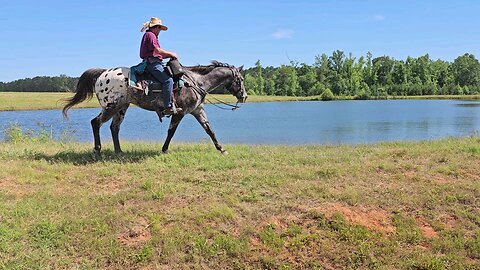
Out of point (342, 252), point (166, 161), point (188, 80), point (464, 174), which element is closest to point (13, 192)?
point (166, 161)

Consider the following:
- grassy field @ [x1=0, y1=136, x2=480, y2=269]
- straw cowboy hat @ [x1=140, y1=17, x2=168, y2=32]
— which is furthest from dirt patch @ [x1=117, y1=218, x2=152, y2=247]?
straw cowboy hat @ [x1=140, y1=17, x2=168, y2=32]

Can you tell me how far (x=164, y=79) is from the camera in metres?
8.91

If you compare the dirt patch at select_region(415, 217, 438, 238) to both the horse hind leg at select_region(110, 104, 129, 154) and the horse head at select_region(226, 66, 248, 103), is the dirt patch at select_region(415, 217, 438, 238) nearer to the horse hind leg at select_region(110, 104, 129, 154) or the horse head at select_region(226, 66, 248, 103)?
the horse head at select_region(226, 66, 248, 103)

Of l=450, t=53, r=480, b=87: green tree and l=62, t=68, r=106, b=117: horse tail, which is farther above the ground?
l=450, t=53, r=480, b=87: green tree

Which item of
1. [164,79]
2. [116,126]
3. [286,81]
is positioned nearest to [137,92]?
[164,79]

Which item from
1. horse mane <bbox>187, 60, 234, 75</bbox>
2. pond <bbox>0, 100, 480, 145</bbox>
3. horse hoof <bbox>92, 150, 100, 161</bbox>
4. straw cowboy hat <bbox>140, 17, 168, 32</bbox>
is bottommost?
pond <bbox>0, 100, 480, 145</bbox>

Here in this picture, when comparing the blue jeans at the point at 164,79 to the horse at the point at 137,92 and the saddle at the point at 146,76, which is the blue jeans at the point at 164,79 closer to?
the saddle at the point at 146,76

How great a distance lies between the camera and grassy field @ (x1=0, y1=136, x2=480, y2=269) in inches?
206

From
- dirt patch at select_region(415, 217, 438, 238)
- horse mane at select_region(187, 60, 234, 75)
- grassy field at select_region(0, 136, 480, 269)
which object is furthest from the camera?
horse mane at select_region(187, 60, 234, 75)

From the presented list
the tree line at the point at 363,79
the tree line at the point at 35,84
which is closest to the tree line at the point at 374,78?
the tree line at the point at 363,79

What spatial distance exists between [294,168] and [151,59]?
3.83m

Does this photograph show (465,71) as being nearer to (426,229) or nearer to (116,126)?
(116,126)

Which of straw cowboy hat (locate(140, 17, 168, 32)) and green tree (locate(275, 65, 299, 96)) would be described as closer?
straw cowboy hat (locate(140, 17, 168, 32))

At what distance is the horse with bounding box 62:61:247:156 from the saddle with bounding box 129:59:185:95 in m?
0.14
